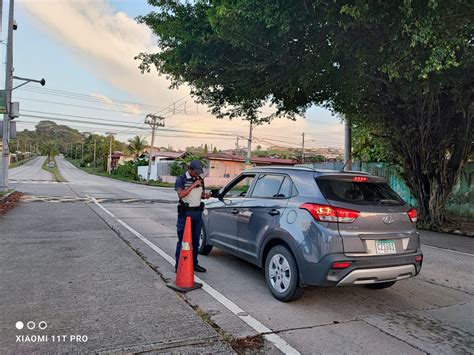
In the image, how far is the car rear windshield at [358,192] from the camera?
4.53 m

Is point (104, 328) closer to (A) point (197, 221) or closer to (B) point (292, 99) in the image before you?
(A) point (197, 221)

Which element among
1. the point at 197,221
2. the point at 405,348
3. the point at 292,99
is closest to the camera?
the point at 405,348

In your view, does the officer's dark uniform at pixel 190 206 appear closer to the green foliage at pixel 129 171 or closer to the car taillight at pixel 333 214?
the car taillight at pixel 333 214

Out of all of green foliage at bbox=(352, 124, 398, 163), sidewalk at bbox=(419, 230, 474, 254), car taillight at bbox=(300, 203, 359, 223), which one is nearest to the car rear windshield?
car taillight at bbox=(300, 203, 359, 223)

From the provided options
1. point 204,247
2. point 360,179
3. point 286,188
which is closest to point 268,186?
point 286,188

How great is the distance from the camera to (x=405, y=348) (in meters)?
3.56

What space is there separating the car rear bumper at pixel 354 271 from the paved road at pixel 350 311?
0.41 m

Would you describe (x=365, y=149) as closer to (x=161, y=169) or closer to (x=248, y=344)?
(x=248, y=344)

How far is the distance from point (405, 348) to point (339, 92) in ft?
31.0

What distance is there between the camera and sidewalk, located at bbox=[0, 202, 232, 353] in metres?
3.48

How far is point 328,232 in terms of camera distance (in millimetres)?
4262

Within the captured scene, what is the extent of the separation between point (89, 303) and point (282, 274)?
2.33 meters

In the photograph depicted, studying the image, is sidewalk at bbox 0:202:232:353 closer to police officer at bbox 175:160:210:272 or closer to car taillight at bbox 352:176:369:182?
police officer at bbox 175:160:210:272

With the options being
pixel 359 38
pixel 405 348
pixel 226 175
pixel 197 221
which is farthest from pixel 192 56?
pixel 226 175
